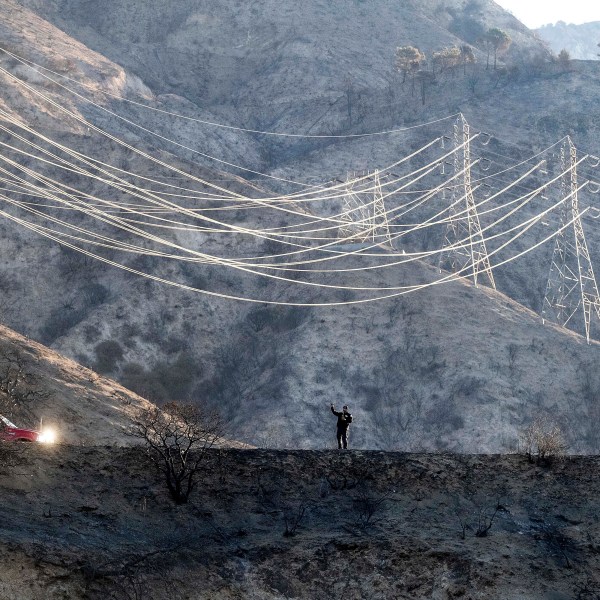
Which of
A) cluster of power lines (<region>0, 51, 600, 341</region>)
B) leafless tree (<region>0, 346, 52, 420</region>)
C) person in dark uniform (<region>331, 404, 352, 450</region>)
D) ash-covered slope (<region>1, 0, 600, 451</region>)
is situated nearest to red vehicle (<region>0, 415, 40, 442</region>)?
person in dark uniform (<region>331, 404, 352, 450</region>)

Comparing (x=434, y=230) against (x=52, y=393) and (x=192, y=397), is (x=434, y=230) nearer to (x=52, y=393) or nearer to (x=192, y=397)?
(x=192, y=397)

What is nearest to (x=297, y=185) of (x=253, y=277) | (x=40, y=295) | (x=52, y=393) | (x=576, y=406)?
(x=253, y=277)

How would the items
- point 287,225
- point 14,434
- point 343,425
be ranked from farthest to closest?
point 287,225, point 343,425, point 14,434

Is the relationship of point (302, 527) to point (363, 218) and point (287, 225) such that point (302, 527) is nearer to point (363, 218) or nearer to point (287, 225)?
point (363, 218)

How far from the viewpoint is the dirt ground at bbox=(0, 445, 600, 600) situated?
19.2 metres

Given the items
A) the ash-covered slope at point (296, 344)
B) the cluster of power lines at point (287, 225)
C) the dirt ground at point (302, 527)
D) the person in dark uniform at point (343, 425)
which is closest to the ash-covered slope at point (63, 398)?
the person in dark uniform at point (343, 425)

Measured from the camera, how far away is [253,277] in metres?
82.2

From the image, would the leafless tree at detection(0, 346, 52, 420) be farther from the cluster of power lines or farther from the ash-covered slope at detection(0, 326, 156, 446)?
the cluster of power lines

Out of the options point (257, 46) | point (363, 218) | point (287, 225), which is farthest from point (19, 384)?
point (257, 46)

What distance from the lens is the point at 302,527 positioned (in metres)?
22.1

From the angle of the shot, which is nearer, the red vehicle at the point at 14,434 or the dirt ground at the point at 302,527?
the dirt ground at the point at 302,527

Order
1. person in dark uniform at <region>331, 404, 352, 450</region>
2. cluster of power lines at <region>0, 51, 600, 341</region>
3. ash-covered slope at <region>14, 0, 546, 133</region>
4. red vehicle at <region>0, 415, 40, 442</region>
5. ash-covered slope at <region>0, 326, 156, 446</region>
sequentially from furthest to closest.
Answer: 1. ash-covered slope at <region>14, 0, 546, 133</region>
2. cluster of power lines at <region>0, 51, 600, 341</region>
3. ash-covered slope at <region>0, 326, 156, 446</region>
4. person in dark uniform at <region>331, 404, 352, 450</region>
5. red vehicle at <region>0, 415, 40, 442</region>

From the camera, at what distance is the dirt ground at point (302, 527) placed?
19.2 meters

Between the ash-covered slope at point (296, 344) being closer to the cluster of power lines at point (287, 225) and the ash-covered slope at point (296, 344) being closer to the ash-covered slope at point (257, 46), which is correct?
the cluster of power lines at point (287, 225)
